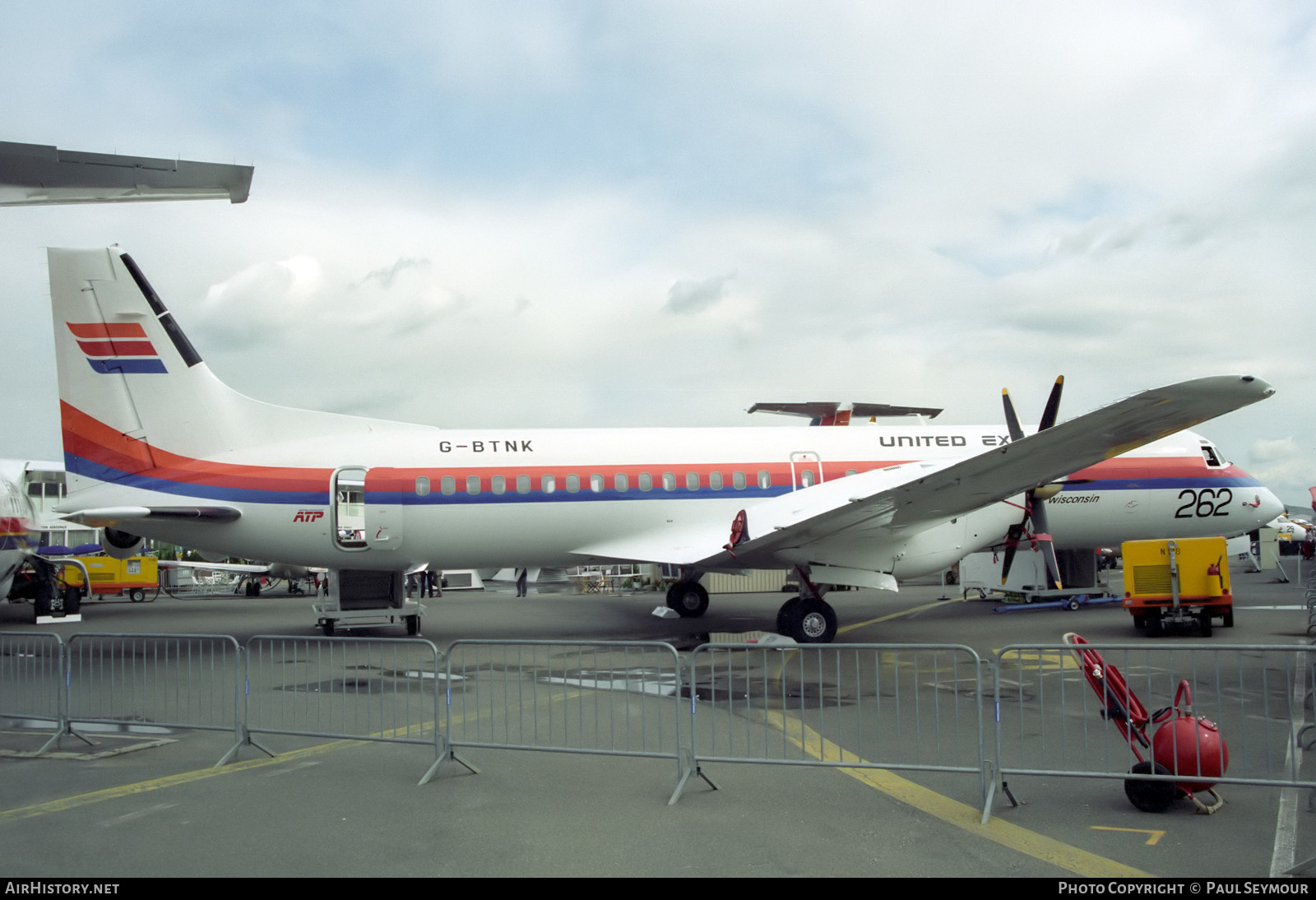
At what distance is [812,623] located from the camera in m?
14.2

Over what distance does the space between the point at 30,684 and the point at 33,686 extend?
1445mm

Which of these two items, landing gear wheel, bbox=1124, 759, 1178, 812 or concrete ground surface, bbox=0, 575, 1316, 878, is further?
landing gear wheel, bbox=1124, 759, 1178, 812

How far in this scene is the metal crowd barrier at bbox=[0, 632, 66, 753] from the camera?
8.55 meters

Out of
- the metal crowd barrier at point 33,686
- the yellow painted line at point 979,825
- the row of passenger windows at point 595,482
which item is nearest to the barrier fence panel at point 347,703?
the metal crowd barrier at point 33,686

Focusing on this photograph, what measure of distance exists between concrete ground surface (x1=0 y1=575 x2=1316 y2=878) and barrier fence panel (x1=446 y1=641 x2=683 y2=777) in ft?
0.81

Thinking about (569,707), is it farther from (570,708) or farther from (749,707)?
(749,707)

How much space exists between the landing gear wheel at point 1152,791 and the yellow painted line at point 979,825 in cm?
89

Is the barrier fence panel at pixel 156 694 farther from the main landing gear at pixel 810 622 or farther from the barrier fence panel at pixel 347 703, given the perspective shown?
the main landing gear at pixel 810 622

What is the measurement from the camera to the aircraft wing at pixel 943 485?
419 inches

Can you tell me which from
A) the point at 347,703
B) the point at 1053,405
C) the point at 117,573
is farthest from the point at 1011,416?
the point at 117,573

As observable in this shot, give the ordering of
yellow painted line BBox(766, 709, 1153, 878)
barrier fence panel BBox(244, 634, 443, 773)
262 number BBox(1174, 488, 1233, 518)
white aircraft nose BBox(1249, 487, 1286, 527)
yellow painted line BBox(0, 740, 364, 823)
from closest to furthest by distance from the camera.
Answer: yellow painted line BBox(766, 709, 1153, 878) → yellow painted line BBox(0, 740, 364, 823) → barrier fence panel BBox(244, 634, 443, 773) → 262 number BBox(1174, 488, 1233, 518) → white aircraft nose BBox(1249, 487, 1286, 527)

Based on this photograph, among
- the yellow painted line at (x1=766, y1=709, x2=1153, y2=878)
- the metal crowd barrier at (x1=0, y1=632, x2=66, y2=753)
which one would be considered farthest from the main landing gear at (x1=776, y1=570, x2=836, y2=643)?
the metal crowd barrier at (x1=0, y1=632, x2=66, y2=753)

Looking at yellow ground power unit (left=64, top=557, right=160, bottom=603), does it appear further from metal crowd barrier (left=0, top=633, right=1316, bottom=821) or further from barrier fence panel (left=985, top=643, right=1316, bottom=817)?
barrier fence panel (left=985, top=643, right=1316, bottom=817)

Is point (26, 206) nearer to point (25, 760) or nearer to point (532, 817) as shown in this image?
point (25, 760)
